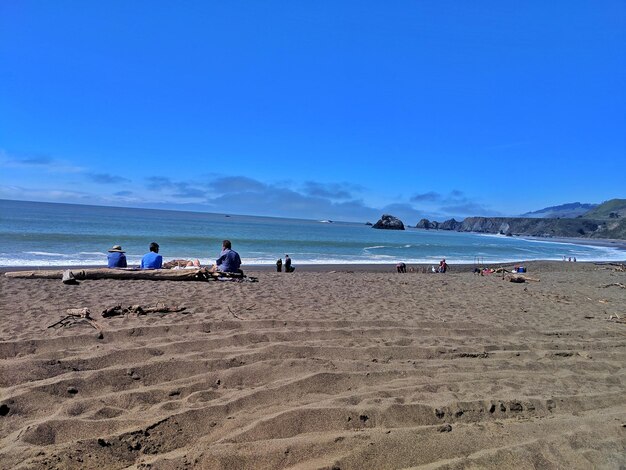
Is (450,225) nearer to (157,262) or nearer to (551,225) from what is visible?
(551,225)

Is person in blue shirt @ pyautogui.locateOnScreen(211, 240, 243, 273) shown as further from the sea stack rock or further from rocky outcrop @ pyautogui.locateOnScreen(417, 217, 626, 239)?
rocky outcrop @ pyautogui.locateOnScreen(417, 217, 626, 239)

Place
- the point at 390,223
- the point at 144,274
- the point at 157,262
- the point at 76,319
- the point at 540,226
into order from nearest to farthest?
the point at 76,319, the point at 144,274, the point at 157,262, the point at 390,223, the point at 540,226

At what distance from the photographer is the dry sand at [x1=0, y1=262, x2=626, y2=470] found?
2.75m

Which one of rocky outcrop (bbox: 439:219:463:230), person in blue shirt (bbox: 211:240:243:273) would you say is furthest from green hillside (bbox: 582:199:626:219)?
person in blue shirt (bbox: 211:240:243:273)

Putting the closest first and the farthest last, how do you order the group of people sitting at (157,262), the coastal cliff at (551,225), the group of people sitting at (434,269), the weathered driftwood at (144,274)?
1. the weathered driftwood at (144,274)
2. the group of people sitting at (157,262)
3. the group of people sitting at (434,269)
4. the coastal cliff at (551,225)

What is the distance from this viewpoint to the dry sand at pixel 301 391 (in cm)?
275

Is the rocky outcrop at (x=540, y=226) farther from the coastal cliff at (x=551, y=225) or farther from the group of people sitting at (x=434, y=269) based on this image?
the group of people sitting at (x=434, y=269)

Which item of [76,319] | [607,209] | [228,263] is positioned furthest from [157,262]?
[607,209]

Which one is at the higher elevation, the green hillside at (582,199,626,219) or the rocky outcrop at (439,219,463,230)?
the green hillside at (582,199,626,219)

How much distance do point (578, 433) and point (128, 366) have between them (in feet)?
13.0

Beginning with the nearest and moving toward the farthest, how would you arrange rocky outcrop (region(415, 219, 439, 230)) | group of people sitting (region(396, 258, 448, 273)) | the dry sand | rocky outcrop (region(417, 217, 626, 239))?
the dry sand < group of people sitting (region(396, 258, 448, 273)) < rocky outcrop (region(417, 217, 626, 239)) < rocky outcrop (region(415, 219, 439, 230))

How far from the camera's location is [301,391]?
12.0 ft

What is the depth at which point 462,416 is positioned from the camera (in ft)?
11.1

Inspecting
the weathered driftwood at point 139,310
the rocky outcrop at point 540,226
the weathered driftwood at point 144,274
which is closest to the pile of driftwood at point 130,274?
the weathered driftwood at point 144,274
